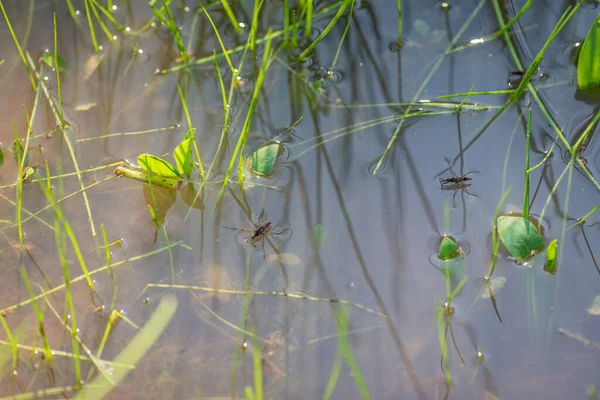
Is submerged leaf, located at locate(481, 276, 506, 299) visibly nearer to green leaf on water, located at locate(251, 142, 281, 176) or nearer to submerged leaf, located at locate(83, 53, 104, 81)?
green leaf on water, located at locate(251, 142, 281, 176)

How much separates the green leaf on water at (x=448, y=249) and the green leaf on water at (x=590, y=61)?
79 cm

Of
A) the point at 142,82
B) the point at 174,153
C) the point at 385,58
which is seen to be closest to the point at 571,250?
the point at 385,58

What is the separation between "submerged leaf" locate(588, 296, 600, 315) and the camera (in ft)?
5.11

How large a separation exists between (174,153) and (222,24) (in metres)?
0.71

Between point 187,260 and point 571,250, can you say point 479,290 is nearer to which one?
point 571,250

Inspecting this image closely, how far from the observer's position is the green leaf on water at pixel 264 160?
186 cm

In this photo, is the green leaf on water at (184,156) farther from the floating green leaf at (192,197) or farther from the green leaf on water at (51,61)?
the green leaf on water at (51,61)

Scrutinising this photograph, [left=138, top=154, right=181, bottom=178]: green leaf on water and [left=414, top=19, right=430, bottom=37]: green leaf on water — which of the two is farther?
[left=414, top=19, right=430, bottom=37]: green leaf on water

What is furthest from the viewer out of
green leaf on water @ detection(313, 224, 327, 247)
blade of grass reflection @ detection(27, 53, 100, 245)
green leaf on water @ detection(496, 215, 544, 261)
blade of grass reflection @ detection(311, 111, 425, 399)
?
blade of grass reflection @ detection(27, 53, 100, 245)

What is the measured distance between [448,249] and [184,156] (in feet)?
2.86

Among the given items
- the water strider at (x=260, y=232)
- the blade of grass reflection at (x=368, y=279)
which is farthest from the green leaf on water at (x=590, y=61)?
the water strider at (x=260, y=232)

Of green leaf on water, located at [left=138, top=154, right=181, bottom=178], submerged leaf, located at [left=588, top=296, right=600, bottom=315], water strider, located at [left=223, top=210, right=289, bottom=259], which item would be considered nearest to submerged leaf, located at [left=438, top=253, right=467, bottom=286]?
submerged leaf, located at [left=588, top=296, right=600, bottom=315]

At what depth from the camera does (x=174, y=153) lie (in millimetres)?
1803

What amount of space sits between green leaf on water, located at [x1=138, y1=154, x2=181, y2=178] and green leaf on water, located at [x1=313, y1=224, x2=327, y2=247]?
492mm
